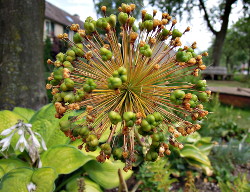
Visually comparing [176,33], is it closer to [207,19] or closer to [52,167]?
[52,167]

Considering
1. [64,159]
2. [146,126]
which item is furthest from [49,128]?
[146,126]

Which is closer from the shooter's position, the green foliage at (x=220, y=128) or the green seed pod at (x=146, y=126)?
the green seed pod at (x=146, y=126)

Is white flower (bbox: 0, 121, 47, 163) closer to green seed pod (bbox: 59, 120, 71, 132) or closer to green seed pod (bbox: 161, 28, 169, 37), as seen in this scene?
green seed pod (bbox: 59, 120, 71, 132)

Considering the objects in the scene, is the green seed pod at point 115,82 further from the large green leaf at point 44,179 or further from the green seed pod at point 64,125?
the large green leaf at point 44,179

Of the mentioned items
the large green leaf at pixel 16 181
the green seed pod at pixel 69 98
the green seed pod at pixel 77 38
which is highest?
the green seed pod at pixel 77 38

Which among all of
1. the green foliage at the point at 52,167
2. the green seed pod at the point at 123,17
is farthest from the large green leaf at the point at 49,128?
the green seed pod at the point at 123,17

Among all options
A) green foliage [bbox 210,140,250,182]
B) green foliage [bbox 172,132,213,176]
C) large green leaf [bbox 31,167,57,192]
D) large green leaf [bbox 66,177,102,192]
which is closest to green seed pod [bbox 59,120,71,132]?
large green leaf [bbox 31,167,57,192]

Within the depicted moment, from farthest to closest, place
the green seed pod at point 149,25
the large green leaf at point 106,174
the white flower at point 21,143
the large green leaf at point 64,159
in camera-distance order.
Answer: the large green leaf at point 106,174, the large green leaf at point 64,159, the white flower at point 21,143, the green seed pod at point 149,25

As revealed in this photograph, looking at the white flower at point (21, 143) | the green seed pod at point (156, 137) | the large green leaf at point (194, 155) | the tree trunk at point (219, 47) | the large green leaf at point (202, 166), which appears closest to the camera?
the green seed pod at point (156, 137)
